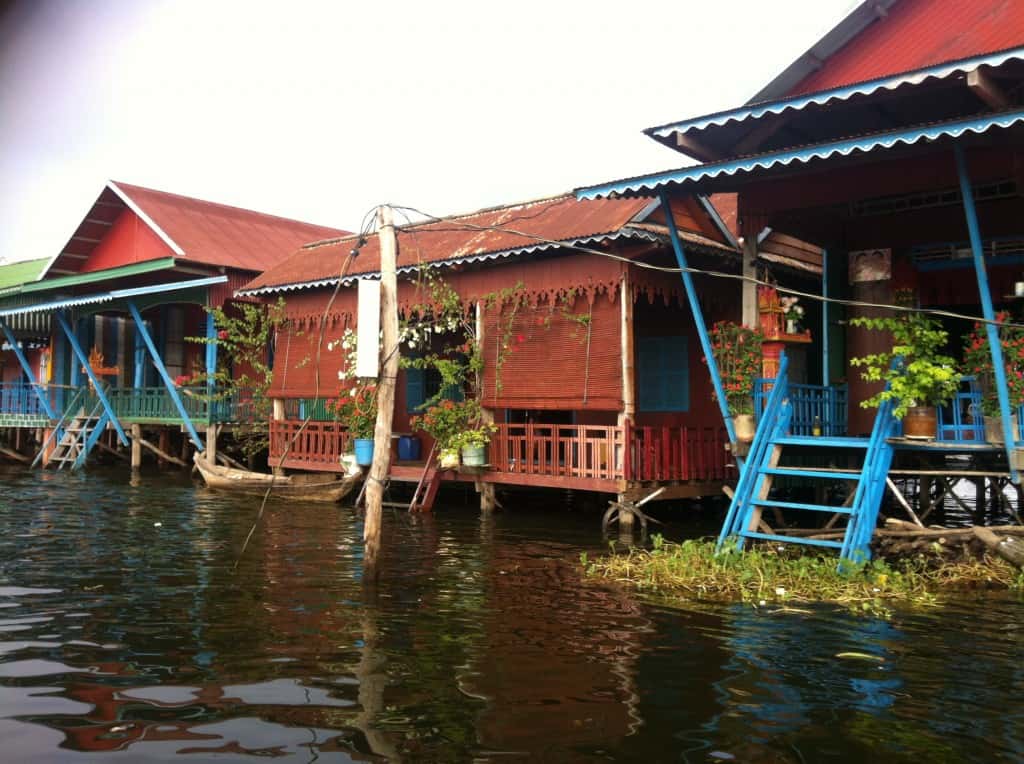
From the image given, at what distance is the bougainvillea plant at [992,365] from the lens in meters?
8.26

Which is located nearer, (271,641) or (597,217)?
(271,641)

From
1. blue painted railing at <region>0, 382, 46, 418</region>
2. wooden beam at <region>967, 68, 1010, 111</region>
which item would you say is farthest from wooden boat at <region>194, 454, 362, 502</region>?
wooden beam at <region>967, 68, 1010, 111</region>

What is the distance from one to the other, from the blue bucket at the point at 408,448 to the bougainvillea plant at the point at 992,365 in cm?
996

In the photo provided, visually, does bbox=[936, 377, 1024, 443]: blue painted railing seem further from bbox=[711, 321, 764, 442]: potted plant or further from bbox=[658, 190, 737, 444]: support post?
bbox=[658, 190, 737, 444]: support post

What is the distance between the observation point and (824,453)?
11.6 m

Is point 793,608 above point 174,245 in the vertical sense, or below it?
below

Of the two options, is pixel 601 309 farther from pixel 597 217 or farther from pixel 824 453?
pixel 824 453

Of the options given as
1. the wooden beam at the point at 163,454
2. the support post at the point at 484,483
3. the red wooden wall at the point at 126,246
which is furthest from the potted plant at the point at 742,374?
the wooden beam at the point at 163,454

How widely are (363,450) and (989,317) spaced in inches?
382

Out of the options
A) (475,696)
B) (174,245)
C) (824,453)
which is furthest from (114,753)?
(174,245)

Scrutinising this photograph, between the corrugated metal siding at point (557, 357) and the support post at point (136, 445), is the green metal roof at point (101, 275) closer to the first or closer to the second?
the support post at point (136, 445)

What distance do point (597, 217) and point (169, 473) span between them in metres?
13.1

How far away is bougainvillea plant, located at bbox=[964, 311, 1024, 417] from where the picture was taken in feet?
27.1

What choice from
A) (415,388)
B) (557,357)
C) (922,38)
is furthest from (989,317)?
(415,388)
